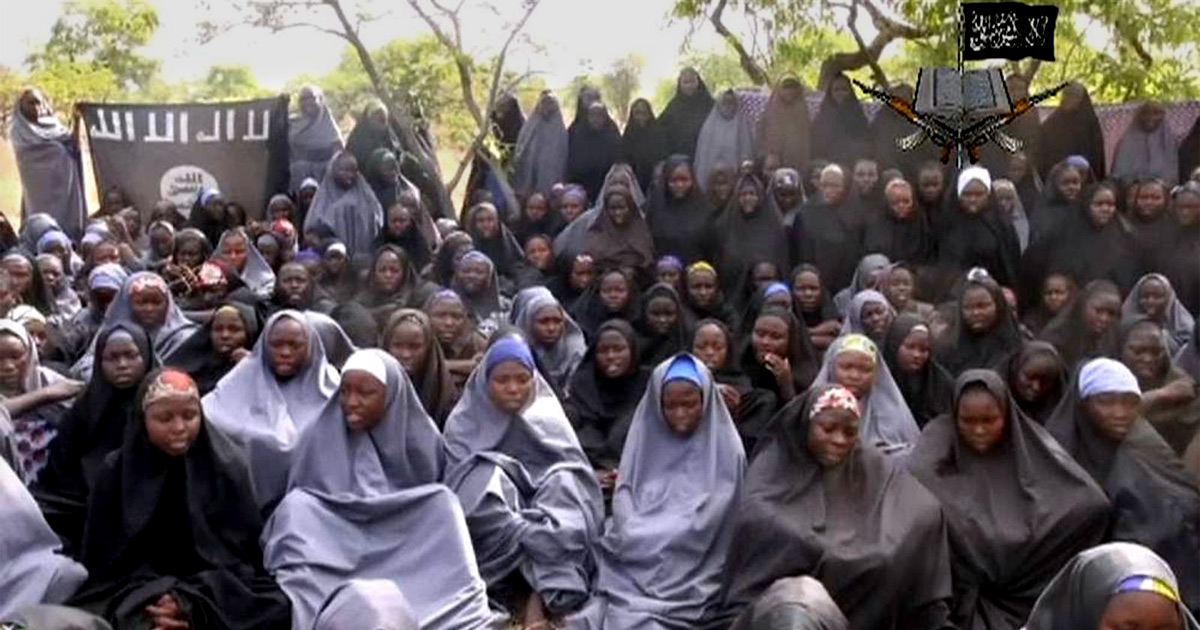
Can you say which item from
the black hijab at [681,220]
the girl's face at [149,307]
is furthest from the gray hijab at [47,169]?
the girl's face at [149,307]

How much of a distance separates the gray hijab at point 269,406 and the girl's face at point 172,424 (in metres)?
0.55

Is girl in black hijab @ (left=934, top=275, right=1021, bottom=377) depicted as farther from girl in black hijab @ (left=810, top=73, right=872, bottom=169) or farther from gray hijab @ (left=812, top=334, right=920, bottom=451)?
girl in black hijab @ (left=810, top=73, right=872, bottom=169)

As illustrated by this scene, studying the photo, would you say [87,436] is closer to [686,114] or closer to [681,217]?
[681,217]

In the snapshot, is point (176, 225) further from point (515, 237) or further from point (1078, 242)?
point (1078, 242)

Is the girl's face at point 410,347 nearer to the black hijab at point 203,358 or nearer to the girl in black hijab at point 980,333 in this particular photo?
the black hijab at point 203,358

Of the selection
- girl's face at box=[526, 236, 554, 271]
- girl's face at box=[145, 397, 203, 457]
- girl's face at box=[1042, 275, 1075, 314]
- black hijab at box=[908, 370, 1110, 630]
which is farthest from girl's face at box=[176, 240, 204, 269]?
black hijab at box=[908, 370, 1110, 630]

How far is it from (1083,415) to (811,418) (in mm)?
1015

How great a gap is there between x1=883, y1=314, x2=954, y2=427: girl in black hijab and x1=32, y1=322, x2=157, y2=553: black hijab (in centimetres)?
289

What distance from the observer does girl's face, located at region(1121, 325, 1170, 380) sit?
522 cm

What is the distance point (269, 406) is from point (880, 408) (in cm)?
221

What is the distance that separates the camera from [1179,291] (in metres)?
7.26

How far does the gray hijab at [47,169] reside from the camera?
10594mm

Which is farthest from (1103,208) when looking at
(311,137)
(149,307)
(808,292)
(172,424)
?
(311,137)

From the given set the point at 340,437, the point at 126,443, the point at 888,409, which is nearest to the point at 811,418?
the point at 888,409
